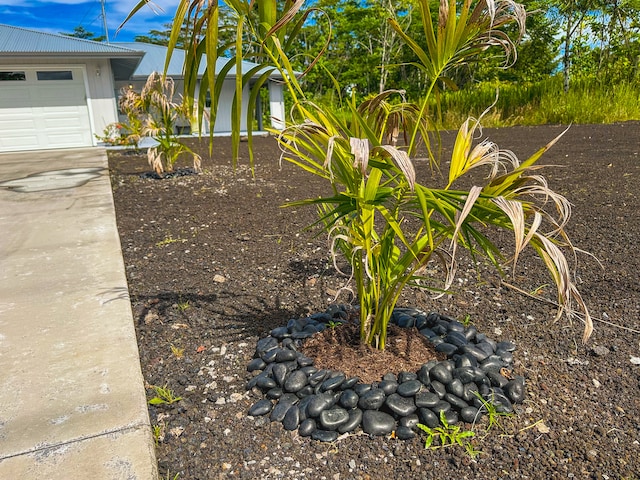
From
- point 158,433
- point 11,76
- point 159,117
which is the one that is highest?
point 11,76

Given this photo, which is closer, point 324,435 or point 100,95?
point 324,435

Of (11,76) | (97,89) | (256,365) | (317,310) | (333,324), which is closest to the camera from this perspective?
(256,365)

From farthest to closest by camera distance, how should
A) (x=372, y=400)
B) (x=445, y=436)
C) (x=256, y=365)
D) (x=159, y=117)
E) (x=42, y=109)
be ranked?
1. (x=42, y=109)
2. (x=159, y=117)
3. (x=256, y=365)
4. (x=372, y=400)
5. (x=445, y=436)

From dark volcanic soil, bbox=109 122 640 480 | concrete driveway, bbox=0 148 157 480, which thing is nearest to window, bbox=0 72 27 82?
concrete driveway, bbox=0 148 157 480

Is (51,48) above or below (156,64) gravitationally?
below

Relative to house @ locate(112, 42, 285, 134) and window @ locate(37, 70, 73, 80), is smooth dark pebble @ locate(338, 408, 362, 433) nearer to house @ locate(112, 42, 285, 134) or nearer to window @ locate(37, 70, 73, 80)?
window @ locate(37, 70, 73, 80)

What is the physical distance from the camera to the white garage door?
1208cm

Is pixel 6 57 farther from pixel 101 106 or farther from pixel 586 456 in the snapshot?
pixel 586 456

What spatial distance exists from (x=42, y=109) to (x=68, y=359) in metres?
12.3

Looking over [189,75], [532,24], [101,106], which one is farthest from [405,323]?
[532,24]

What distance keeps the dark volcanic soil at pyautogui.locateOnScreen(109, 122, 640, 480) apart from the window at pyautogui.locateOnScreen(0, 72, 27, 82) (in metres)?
9.71

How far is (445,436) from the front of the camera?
5.62 ft

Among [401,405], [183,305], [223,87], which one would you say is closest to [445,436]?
[401,405]

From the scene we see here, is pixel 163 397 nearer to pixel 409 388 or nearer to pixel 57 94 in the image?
pixel 409 388
